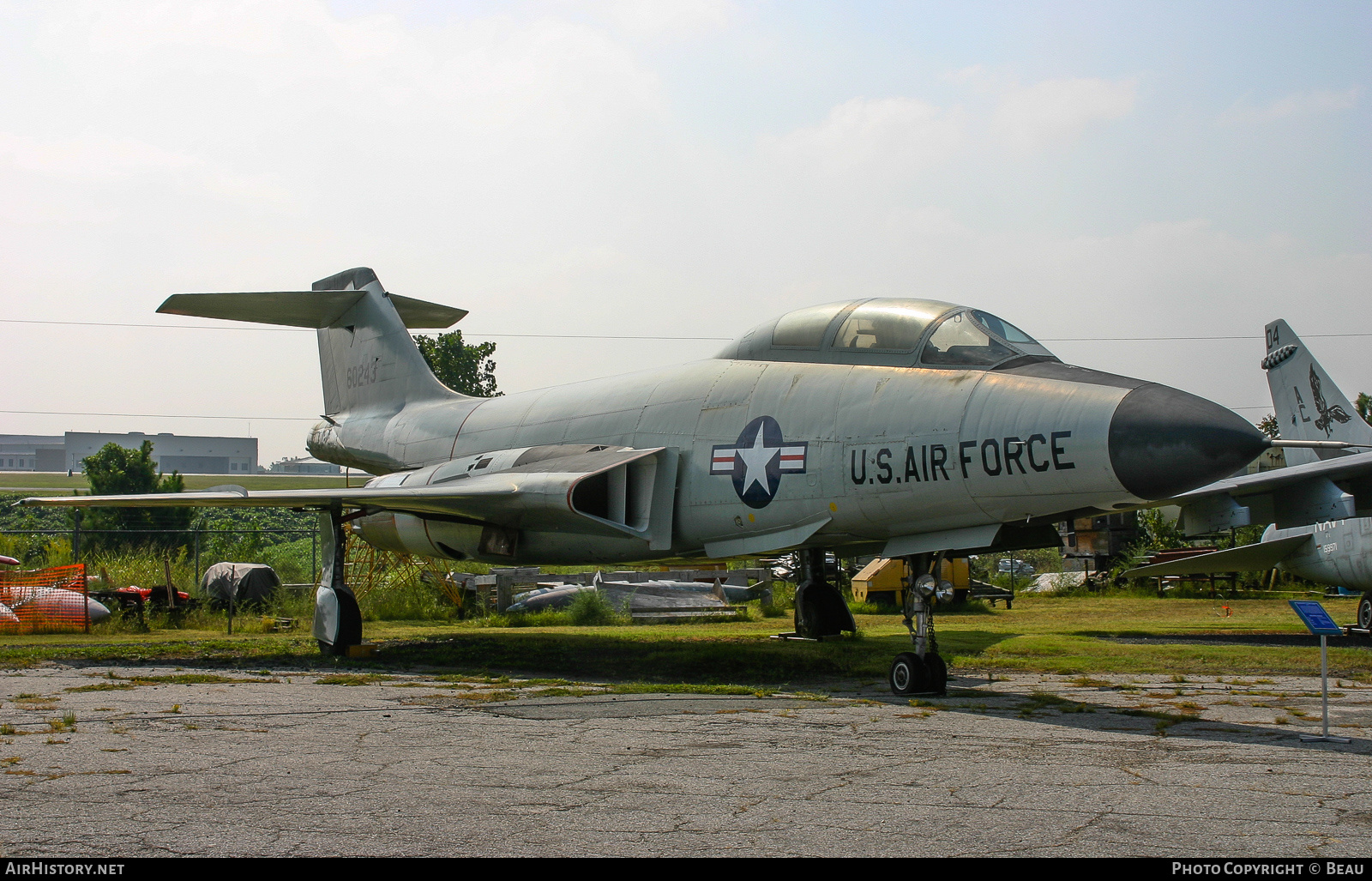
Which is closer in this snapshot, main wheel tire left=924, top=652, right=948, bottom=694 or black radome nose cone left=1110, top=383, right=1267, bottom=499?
black radome nose cone left=1110, top=383, right=1267, bottom=499

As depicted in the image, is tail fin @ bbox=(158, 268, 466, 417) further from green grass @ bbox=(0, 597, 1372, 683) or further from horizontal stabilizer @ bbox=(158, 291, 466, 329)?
green grass @ bbox=(0, 597, 1372, 683)

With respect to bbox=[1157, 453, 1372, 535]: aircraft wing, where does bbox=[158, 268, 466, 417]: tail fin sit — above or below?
above

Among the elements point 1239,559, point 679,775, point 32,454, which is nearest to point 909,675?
point 679,775

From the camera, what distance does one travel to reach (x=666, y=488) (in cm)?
995

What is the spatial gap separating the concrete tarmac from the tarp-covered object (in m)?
11.5

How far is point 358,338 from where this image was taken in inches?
647

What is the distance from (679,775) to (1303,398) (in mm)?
15964

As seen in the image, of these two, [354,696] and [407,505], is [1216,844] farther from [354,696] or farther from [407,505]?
[407,505]

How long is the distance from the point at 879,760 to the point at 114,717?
4.72 meters

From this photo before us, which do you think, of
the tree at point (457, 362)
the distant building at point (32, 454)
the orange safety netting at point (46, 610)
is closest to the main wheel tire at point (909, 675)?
the orange safety netting at point (46, 610)

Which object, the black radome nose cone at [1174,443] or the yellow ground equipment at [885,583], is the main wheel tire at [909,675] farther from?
the yellow ground equipment at [885,583]

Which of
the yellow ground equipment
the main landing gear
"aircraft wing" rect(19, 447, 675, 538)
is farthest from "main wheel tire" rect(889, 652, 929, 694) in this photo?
the yellow ground equipment

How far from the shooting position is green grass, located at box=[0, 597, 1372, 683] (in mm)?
9773

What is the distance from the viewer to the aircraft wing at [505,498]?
1001 centimetres
